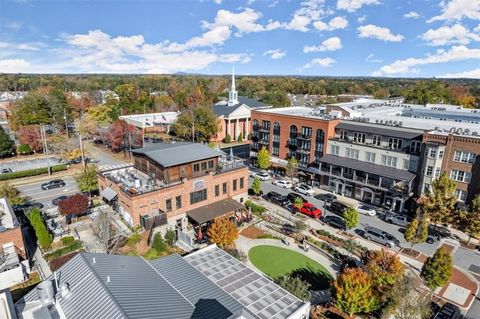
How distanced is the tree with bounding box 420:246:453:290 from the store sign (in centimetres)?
2671

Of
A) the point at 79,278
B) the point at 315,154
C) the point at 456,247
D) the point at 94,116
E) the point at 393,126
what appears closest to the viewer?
the point at 79,278

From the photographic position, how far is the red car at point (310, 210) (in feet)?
146

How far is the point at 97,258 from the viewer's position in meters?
20.4

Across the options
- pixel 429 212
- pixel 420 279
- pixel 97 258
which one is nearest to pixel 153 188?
pixel 97 258

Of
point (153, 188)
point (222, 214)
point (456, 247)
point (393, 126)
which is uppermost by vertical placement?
point (393, 126)

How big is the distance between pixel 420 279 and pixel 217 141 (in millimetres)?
69952

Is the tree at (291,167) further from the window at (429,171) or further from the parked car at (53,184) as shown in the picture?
the parked car at (53,184)

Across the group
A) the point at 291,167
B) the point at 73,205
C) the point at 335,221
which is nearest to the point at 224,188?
the point at 335,221

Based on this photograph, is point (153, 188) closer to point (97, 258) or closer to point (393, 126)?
point (97, 258)

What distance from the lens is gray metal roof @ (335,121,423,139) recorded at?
46.2 metres

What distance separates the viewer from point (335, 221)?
41.9 metres

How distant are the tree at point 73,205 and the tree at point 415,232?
39554 mm

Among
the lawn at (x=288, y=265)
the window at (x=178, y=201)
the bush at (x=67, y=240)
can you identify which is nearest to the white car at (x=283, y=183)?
the lawn at (x=288, y=265)

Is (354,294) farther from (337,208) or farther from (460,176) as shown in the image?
(460,176)
